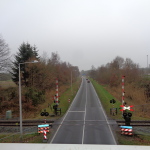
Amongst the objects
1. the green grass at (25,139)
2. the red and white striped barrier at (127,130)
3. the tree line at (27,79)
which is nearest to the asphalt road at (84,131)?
the red and white striped barrier at (127,130)

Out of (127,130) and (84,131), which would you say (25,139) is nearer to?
(84,131)

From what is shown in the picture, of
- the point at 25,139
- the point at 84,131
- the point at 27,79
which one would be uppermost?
the point at 27,79

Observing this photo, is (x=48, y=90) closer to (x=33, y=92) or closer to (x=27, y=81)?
(x=27, y=81)

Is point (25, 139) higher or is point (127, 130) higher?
point (127, 130)

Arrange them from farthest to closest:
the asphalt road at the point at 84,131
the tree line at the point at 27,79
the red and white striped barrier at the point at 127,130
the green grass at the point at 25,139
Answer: the tree line at the point at 27,79 < the red and white striped barrier at the point at 127,130 < the green grass at the point at 25,139 < the asphalt road at the point at 84,131

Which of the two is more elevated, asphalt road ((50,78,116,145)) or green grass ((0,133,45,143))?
asphalt road ((50,78,116,145))

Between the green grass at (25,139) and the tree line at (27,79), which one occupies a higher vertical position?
the tree line at (27,79)

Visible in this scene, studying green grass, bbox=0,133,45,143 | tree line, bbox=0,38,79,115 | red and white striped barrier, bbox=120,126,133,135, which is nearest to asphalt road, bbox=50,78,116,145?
red and white striped barrier, bbox=120,126,133,135

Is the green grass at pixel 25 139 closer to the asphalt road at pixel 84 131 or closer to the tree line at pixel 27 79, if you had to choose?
the asphalt road at pixel 84 131

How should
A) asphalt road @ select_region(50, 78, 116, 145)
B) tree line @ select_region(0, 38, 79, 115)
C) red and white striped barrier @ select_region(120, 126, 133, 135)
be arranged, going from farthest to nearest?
tree line @ select_region(0, 38, 79, 115) → red and white striped barrier @ select_region(120, 126, 133, 135) → asphalt road @ select_region(50, 78, 116, 145)

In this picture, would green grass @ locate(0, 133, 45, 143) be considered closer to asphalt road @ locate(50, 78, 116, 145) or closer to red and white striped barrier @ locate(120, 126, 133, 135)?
asphalt road @ locate(50, 78, 116, 145)

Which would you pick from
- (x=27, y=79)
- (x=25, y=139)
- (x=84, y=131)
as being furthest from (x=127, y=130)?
(x=27, y=79)
